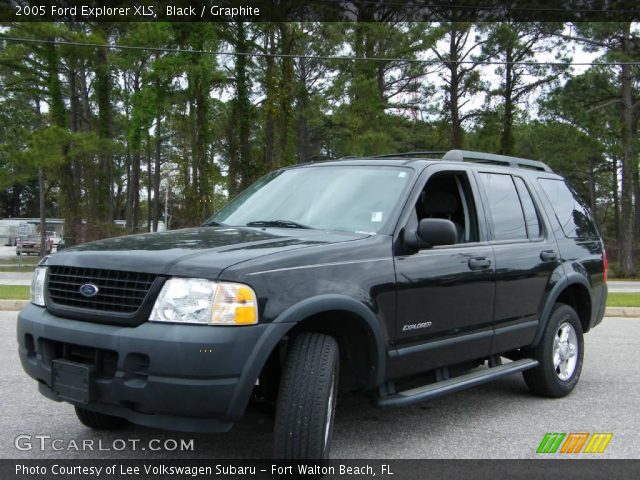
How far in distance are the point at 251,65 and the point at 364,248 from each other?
30.8 metres

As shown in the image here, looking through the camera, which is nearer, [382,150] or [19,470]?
[19,470]

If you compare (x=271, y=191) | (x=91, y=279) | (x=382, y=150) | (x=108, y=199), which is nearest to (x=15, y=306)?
(x=271, y=191)

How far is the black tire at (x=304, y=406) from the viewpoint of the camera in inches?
130

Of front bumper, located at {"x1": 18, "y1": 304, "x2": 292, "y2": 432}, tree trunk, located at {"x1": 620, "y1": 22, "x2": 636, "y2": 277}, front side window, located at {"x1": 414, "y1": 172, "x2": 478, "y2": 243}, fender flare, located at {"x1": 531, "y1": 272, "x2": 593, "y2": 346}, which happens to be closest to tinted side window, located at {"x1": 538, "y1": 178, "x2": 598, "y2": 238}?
fender flare, located at {"x1": 531, "y1": 272, "x2": 593, "y2": 346}

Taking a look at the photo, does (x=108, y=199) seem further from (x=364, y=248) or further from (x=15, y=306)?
(x=364, y=248)

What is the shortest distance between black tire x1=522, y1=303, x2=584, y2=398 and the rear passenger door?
0.76ft

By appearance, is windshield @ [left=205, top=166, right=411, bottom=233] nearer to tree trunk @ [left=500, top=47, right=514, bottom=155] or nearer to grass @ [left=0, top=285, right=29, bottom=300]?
grass @ [left=0, top=285, right=29, bottom=300]

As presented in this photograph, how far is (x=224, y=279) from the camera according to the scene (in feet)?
10.6

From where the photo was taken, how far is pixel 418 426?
15.4 ft

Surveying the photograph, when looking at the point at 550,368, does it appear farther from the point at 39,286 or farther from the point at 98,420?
the point at 39,286

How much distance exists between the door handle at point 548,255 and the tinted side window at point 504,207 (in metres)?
0.21

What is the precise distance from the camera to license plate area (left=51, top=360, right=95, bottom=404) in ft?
10.8

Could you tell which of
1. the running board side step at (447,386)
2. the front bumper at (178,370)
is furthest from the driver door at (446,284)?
the front bumper at (178,370)

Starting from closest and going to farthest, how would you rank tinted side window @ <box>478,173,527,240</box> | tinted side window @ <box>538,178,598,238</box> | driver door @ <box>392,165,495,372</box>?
driver door @ <box>392,165,495,372</box> < tinted side window @ <box>478,173,527,240</box> < tinted side window @ <box>538,178,598,238</box>
